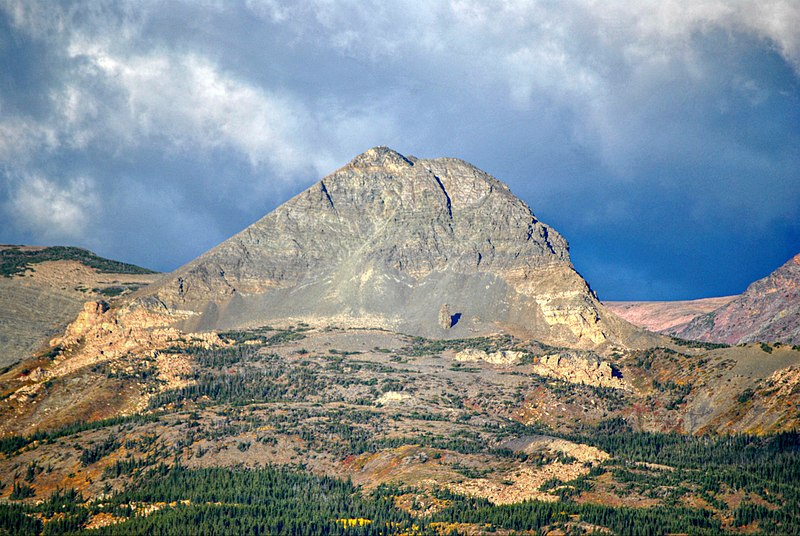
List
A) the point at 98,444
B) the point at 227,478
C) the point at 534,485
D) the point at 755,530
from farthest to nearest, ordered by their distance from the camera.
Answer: the point at 98,444 < the point at 227,478 < the point at 534,485 < the point at 755,530

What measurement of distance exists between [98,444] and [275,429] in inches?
1318

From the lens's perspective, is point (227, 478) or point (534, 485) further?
point (227, 478)

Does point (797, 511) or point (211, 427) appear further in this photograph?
point (211, 427)

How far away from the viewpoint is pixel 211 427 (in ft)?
639

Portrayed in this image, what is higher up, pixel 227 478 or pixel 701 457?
pixel 701 457

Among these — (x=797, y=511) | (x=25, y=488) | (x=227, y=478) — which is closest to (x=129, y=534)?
(x=227, y=478)

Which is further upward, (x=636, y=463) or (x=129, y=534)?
(x=636, y=463)

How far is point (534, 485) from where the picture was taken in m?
155

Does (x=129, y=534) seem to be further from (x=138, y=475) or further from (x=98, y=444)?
(x=98, y=444)

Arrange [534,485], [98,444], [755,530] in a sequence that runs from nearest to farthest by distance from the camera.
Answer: [755,530] → [534,485] → [98,444]

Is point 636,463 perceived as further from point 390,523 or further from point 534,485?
point 390,523

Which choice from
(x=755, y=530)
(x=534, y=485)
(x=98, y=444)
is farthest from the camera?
(x=98, y=444)

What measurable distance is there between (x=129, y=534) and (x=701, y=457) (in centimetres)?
9793

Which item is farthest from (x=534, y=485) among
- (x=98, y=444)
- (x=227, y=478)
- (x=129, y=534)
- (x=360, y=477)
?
(x=98, y=444)
